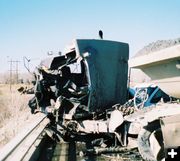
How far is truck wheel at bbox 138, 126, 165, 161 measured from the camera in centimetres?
637

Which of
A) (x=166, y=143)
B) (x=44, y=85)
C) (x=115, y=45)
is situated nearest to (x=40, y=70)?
(x=44, y=85)

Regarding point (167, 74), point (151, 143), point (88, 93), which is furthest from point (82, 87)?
point (167, 74)

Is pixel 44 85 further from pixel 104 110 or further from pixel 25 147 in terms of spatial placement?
pixel 25 147

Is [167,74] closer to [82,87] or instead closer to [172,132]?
[172,132]

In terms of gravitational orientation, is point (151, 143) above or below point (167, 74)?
below

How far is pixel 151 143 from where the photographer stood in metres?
6.69

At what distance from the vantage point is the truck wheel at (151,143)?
6.37 meters

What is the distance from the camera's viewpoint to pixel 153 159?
6555 millimetres

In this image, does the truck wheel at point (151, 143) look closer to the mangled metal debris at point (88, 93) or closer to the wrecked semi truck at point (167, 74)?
the wrecked semi truck at point (167, 74)

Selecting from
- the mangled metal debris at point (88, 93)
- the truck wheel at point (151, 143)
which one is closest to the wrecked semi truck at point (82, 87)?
the mangled metal debris at point (88, 93)

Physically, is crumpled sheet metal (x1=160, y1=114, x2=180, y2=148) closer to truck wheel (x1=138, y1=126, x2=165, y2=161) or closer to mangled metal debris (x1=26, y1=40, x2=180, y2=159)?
truck wheel (x1=138, y1=126, x2=165, y2=161)

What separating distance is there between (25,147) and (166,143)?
3737 mm

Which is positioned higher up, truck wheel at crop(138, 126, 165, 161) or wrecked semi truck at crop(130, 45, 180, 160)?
wrecked semi truck at crop(130, 45, 180, 160)

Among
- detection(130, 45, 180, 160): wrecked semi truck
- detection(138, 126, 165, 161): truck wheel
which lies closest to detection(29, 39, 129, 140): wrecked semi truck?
detection(138, 126, 165, 161): truck wheel
